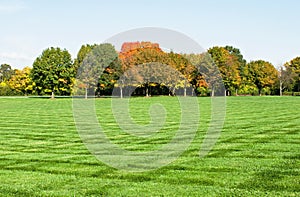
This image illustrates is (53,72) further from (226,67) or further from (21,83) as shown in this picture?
(226,67)

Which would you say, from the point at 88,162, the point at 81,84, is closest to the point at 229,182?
the point at 88,162

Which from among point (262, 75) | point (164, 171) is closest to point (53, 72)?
point (262, 75)

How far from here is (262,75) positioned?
115 meters

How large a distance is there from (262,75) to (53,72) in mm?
57701

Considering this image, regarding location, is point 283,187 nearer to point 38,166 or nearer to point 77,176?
point 77,176

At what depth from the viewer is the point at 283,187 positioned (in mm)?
8805

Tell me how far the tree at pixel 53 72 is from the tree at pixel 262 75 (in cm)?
5187

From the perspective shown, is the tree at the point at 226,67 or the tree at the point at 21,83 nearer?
the tree at the point at 226,67

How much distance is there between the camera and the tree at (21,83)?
118 meters

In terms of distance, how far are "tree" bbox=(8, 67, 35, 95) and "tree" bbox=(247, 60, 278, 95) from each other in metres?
62.9

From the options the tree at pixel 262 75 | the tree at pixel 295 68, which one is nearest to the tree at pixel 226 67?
the tree at pixel 262 75

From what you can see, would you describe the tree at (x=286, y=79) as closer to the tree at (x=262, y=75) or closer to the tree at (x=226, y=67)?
the tree at (x=262, y=75)

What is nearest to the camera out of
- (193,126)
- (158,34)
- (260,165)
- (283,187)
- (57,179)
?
(283,187)

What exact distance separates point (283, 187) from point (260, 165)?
2.40 meters
